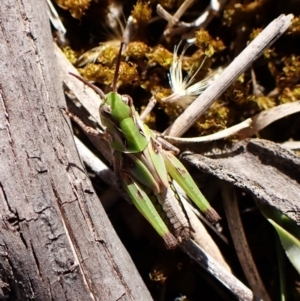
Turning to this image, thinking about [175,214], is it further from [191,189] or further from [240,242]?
[240,242]

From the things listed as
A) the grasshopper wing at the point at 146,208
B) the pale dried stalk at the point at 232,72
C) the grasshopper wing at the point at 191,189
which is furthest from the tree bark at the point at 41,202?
the pale dried stalk at the point at 232,72

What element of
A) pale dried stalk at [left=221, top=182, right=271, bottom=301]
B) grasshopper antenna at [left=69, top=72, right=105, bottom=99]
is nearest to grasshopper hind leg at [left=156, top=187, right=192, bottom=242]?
pale dried stalk at [left=221, top=182, right=271, bottom=301]

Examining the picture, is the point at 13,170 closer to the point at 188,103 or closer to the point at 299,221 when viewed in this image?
the point at 188,103

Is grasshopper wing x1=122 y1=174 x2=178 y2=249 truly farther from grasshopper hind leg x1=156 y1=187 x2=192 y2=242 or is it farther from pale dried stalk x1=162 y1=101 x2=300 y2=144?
pale dried stalk x1=162 y1=101 x2=300 y2=144

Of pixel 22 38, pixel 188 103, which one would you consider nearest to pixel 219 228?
pixel 188 103

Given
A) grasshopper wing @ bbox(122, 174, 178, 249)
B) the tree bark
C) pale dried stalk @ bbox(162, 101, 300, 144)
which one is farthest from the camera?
pale dried stalk @ bbox(162, 101, 300, 144)
